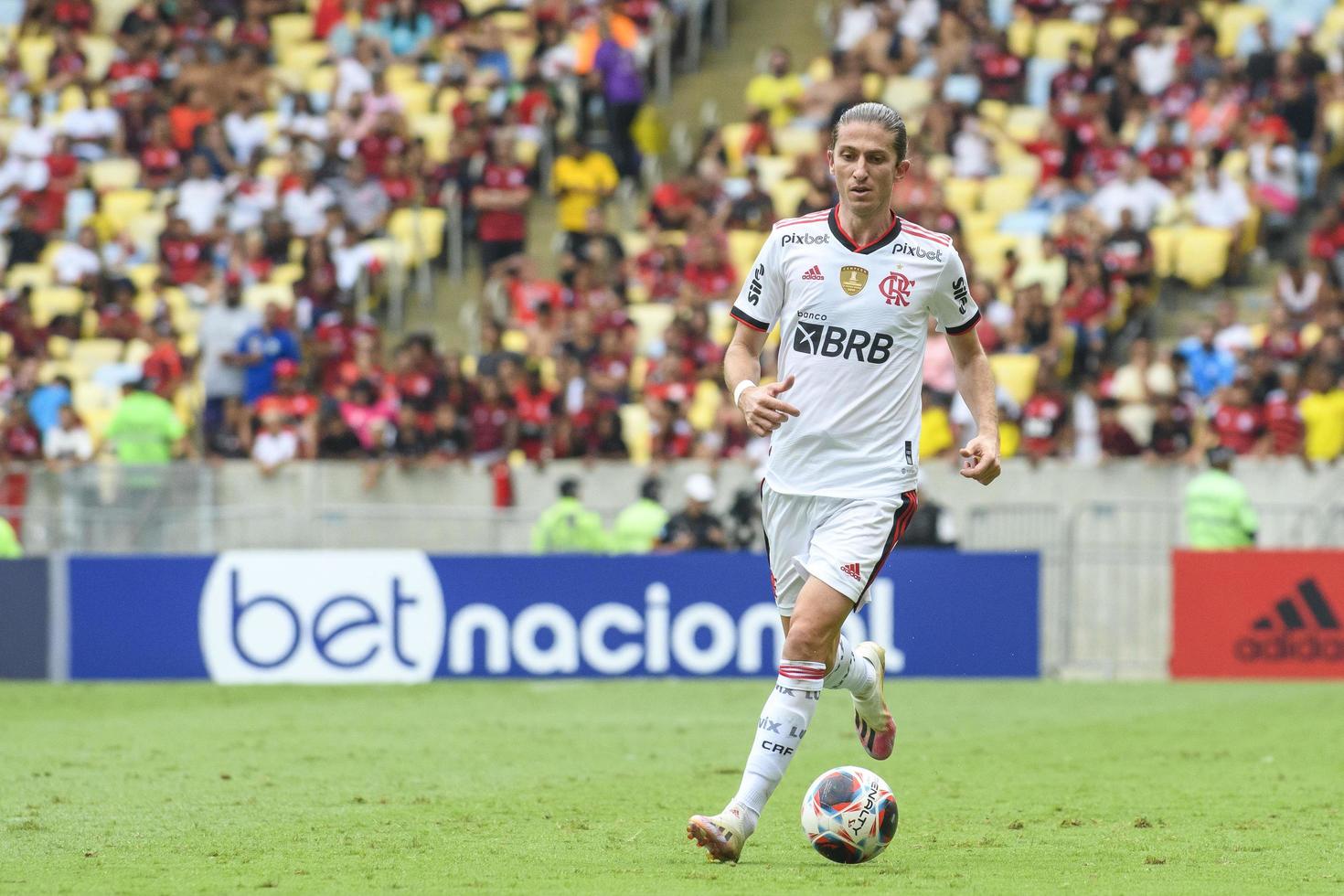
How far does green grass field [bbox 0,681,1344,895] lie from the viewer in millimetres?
7387

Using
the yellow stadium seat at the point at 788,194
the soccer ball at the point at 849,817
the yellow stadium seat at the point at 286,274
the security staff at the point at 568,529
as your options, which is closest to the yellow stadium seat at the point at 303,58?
the yellow stadium seat at the point at 286,274

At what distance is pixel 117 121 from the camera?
88.9 feet

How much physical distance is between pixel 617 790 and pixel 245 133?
17.9m

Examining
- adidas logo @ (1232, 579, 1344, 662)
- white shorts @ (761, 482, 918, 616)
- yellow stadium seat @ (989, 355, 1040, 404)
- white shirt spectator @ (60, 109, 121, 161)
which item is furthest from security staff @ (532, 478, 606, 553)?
white shorts @ (761, 482, 918, 616)

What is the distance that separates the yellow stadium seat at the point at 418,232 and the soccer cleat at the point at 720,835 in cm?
1815

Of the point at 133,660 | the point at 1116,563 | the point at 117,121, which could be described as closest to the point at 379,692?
the point at 133,660

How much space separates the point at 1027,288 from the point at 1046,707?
6055 mm

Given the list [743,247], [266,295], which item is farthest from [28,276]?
[743,247]

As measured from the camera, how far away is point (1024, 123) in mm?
23969

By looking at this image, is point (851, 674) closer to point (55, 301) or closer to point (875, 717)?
point (875, 717)

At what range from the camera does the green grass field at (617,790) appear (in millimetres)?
7387

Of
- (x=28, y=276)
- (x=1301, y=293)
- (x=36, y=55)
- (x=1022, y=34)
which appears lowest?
(x=1301, y=293)

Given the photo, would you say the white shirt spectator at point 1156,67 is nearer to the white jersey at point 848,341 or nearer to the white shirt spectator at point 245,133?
the white shirt spectator at point 245,133

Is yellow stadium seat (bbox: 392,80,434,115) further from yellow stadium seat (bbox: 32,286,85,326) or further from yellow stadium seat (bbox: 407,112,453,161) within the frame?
yellow stadium seat (bbox: 32,286,85,326)
